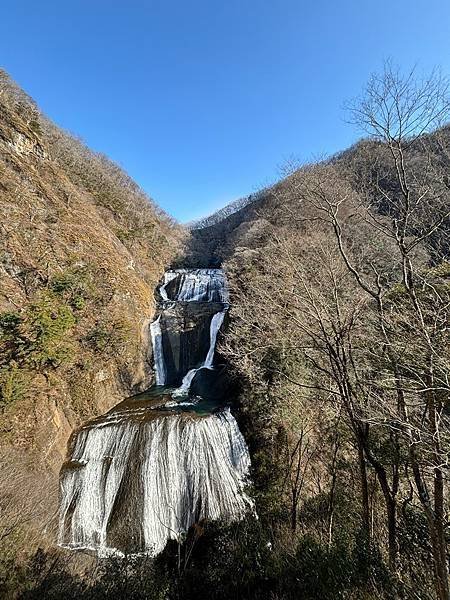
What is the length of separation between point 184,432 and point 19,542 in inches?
161

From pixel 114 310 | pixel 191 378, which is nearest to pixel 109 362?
pixel 114 310

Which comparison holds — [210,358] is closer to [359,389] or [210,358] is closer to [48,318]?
[48,318]

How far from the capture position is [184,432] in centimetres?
824

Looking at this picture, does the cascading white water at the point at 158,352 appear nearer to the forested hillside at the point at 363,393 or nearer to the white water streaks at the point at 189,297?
the white water streaks at the point at 189,297

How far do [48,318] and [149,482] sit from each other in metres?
5.48

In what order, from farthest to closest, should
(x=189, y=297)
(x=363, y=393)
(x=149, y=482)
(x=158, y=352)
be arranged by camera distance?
(x=189, y=297) < (x=158, y=352) < (x=149, y=482) < (x=363, y=393)

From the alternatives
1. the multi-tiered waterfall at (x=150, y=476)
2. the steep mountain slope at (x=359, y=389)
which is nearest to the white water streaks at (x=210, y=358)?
the multi-tiered waterfall at (x=150, y=476)

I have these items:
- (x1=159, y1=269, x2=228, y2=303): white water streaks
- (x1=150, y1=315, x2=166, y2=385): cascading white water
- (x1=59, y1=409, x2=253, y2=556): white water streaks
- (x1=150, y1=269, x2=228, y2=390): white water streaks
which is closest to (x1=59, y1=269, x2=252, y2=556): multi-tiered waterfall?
(x1=59, y1=409, x2=253, y2=556): white water streaks

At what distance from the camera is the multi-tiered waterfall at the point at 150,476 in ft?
21.9

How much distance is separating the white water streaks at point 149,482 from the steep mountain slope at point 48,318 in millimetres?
665

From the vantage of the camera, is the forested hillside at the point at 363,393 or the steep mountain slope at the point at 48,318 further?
the steep mountain slope at the point at 48,318

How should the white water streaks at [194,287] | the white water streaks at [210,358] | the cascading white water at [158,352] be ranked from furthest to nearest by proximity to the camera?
1. the white water streaks at [194,287]
2. the cascading white water at [158,352]
3. the white water streaks at [210,358]

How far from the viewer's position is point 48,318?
8.12 m

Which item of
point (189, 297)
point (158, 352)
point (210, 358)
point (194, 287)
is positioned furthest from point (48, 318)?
point (194, 287)
